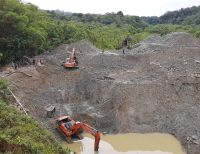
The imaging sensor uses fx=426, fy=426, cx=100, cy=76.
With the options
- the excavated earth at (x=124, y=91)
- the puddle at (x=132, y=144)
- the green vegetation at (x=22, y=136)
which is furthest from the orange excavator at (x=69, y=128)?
the green vegetation at (x=22, y=136)

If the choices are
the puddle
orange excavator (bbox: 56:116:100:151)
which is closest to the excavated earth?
the puddle

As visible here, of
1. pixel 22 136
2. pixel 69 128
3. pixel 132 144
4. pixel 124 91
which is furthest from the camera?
pixel 124 91

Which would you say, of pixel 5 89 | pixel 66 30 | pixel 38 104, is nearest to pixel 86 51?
pixel 66 30

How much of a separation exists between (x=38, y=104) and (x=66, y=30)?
18.7m

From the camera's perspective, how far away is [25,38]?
104ft

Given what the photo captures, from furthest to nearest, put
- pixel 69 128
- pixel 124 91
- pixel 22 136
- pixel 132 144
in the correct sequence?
1. pixel 124 91
2. pixel 132 144
3. pixel 69 128
4. pixel 22 136

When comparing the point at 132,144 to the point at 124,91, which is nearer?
the point at 132,144

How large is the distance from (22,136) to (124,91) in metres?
12.6

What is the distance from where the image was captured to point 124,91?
2461 centimetres

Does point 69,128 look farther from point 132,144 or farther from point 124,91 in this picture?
point 124,91

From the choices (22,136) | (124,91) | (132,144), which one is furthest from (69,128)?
(22,136)

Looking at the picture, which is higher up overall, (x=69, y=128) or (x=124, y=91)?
(x=124, y=91)

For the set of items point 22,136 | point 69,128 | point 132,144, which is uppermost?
point 22,136

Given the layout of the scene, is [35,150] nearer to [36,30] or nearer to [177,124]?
[177,124]
